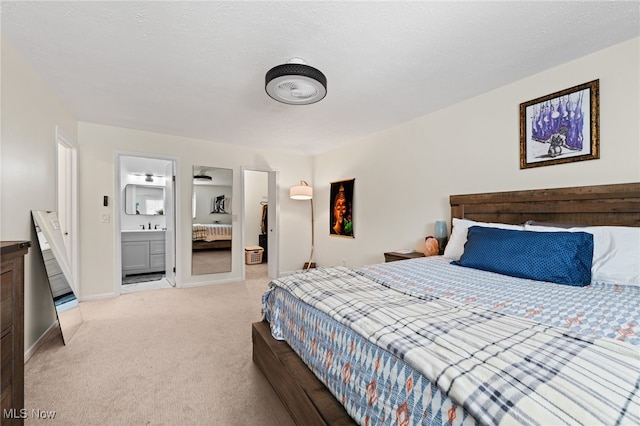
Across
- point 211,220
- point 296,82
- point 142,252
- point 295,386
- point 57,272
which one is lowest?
point 295,386

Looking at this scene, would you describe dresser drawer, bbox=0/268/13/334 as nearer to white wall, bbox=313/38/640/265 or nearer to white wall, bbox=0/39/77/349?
white wall, bbox=0/39/77/349

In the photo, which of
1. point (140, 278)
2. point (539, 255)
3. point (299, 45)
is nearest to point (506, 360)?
point (539, 255)

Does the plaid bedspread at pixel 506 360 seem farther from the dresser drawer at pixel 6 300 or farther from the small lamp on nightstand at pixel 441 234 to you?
the small lamp on nightstand at pixel 441 234

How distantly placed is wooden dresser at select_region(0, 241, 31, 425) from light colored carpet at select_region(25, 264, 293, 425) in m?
0.41

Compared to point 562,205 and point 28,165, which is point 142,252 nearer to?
point 28,165

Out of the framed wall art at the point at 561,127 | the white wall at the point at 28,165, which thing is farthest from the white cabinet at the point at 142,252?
the framed wall art at the point at 561,127

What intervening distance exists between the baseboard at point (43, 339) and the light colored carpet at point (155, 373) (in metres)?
0.04

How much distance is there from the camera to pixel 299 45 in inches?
77.2

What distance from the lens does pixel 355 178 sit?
449 centimetres

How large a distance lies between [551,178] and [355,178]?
102 inches

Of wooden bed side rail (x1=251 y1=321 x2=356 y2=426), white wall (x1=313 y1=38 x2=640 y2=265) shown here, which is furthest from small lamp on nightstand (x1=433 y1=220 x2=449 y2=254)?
wooden bed side rail (x1=251 y1=321 x2=356 y2=426)

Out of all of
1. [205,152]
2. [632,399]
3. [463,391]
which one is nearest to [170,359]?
[463,391]

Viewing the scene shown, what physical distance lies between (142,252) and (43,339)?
9.31 feet

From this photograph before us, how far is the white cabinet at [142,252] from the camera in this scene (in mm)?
4997
